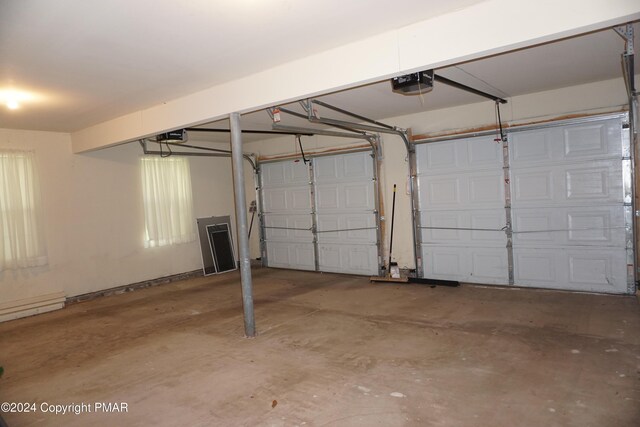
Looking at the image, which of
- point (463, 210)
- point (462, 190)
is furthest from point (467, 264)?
point (462, 190)

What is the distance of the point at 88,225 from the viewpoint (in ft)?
22.2

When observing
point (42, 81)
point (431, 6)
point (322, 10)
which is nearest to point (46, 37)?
point (42, 81)

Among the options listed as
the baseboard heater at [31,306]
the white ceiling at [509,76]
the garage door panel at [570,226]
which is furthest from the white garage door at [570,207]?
the baseboard heater at [31,306]

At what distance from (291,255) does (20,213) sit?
4.58 m

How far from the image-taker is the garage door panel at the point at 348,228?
7.21m

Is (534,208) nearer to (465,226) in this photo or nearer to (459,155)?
(465,226)

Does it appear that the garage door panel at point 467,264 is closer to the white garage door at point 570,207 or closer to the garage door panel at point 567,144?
the white garage door at point 570,207

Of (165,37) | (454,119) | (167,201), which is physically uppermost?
(165,37)

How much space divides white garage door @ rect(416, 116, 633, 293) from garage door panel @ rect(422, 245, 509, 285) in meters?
0.01

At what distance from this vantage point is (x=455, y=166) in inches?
247

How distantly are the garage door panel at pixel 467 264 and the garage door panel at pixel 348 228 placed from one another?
102 cm

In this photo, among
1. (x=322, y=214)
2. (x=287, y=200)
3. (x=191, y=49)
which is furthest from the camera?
(x=287, y=200)

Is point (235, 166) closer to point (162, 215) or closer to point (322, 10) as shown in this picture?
point (322, 10)

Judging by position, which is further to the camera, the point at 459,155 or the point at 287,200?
the point at 287,200
